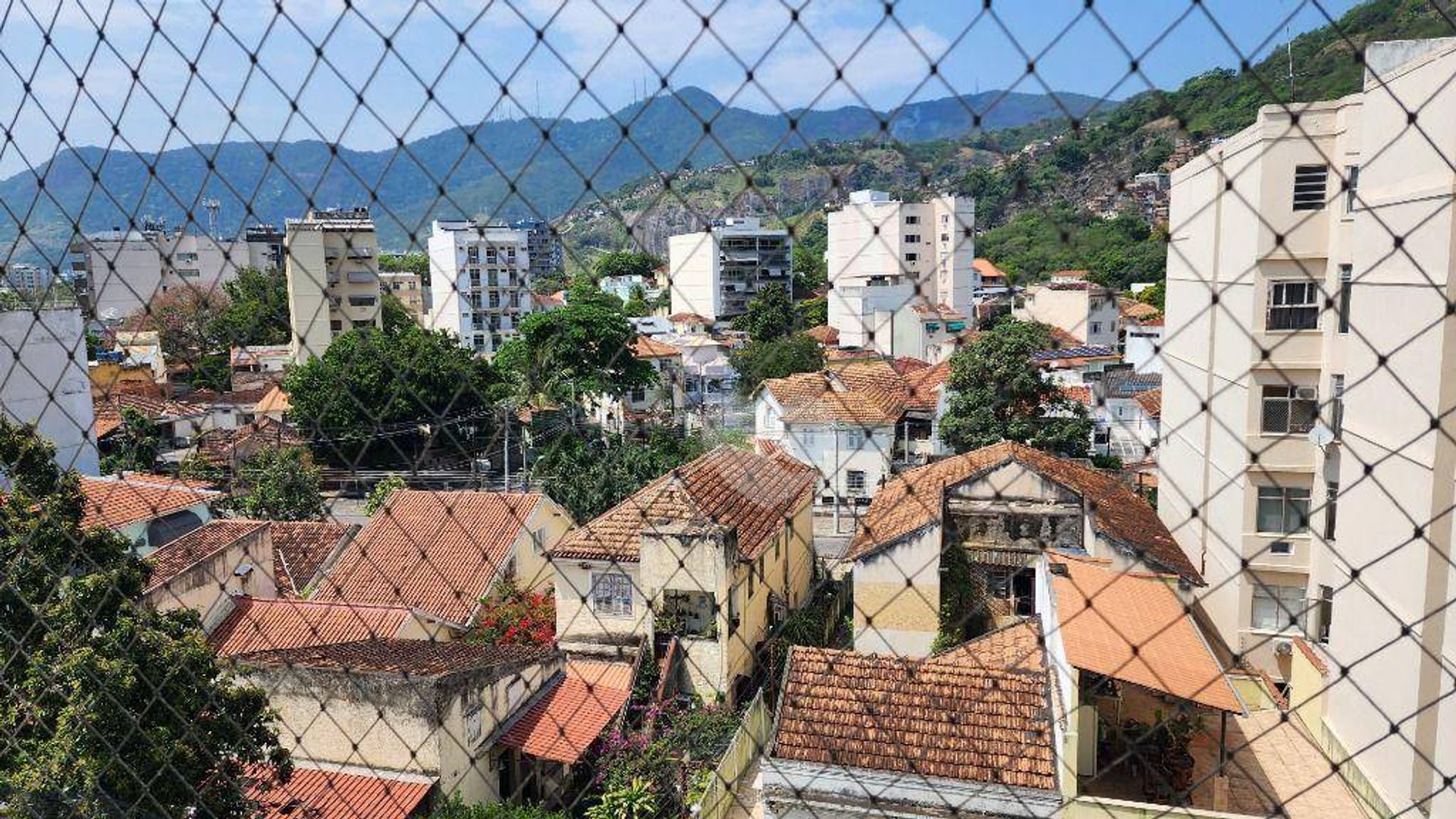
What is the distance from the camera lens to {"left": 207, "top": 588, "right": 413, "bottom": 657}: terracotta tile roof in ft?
14.7

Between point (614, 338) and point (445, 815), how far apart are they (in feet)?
27.9

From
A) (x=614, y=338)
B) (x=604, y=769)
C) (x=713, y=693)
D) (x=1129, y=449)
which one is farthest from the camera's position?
(x=614, y=338)

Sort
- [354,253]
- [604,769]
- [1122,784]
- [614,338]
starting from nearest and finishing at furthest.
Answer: [354,253], [1122,784], [604,769], [614,338]

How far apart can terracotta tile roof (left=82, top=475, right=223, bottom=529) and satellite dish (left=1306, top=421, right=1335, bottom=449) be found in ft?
17.5

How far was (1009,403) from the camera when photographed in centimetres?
786

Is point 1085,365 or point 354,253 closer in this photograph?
point 354,253

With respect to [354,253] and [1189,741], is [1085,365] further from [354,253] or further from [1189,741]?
[354,253]

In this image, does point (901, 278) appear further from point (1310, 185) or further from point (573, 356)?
point (1310, 185)

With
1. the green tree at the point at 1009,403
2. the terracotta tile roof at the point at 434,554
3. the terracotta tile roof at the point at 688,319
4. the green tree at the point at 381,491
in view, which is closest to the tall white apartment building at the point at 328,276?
the terracotta tile roof at the point at 434,554

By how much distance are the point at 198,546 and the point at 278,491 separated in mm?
2972

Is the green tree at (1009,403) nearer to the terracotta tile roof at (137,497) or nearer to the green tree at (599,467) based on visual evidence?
the green tree at (599,467)

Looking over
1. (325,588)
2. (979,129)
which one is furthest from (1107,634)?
(325,588)

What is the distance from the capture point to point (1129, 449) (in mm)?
9391

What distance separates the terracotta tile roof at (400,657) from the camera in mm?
3125
